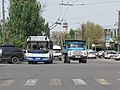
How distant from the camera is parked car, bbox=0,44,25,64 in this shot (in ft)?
144

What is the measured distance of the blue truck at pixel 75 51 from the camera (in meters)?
45.5

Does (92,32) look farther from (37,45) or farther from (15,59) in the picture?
(37,45)

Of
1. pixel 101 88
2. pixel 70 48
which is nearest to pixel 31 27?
pixel 70 48

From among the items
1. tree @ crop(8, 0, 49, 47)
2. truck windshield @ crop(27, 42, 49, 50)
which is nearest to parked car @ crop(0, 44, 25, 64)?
truck windshield @ crop(27, 42, 49, 50)

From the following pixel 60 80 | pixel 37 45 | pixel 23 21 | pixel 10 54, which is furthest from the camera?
pixel 23 21

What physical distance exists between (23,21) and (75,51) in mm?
27319

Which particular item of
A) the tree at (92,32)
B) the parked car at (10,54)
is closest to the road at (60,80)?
the parked car at (10,54)

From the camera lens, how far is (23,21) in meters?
71.6

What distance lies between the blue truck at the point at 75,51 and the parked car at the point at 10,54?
5.21 metres

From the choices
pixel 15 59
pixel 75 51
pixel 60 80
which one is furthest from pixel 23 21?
pixel 60 80

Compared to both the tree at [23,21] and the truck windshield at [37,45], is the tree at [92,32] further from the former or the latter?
the truck windshield at [37,45]

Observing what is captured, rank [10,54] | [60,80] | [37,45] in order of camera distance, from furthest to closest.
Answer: [10,54]
[37,45]
[60,80]

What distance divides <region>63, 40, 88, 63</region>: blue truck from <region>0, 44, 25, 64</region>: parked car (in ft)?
17.1

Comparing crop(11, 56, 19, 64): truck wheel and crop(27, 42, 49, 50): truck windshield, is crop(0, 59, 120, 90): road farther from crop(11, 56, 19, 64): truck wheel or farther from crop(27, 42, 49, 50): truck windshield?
crop(11, 56, 19, 64): truck wheel
